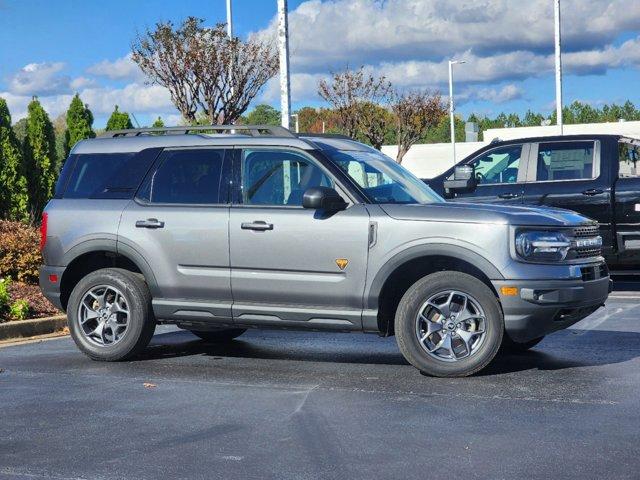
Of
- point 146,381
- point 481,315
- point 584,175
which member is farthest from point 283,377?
point 584,175

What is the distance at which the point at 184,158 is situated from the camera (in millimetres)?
9109

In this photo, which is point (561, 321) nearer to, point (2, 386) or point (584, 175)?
point (2, 386)

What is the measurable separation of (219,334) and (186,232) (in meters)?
1.98

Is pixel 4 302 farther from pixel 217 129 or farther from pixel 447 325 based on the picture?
pixel 447 325

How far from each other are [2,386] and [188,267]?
5.69ft

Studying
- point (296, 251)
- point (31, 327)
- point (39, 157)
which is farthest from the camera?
point (39, 157)

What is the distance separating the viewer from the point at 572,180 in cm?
1392

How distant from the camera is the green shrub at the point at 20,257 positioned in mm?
14008

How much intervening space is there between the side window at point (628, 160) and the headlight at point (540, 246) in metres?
6.26

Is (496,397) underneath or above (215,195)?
underneath

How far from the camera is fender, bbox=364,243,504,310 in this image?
25.8 feet

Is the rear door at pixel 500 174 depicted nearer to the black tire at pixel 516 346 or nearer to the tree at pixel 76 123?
the black tire at pixel 516 346

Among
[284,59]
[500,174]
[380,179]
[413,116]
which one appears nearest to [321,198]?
[380,179]

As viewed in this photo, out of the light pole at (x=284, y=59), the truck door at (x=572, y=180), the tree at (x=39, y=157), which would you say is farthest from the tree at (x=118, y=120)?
the truck door at (x=572, y=180)
